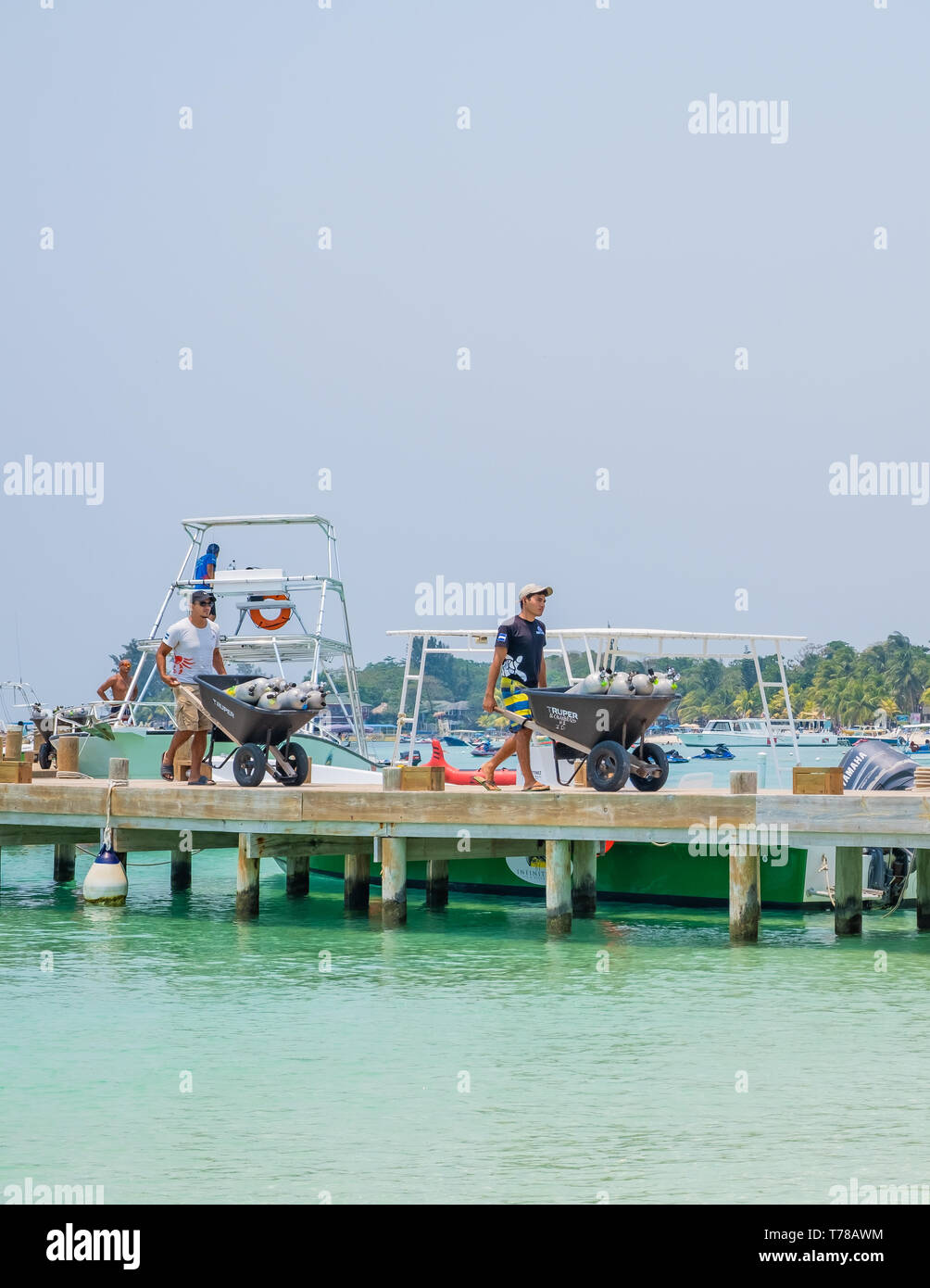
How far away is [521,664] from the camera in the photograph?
1364 cm

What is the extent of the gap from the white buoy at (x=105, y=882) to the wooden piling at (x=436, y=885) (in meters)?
3.13

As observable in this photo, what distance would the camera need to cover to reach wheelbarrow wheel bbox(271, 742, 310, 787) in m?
15.2

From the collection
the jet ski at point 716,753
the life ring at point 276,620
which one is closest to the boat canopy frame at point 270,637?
the life ring at point 276,620

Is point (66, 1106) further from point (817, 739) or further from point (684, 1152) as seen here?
point (817, 739)

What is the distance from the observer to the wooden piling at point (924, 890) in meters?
14.7

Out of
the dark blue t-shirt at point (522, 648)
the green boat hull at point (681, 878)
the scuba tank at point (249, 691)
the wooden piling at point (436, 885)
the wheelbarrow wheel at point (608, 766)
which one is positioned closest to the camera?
the wheelbarrow wheel at point (608, 766)

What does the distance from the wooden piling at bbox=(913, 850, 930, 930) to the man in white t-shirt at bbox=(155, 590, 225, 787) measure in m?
6.72

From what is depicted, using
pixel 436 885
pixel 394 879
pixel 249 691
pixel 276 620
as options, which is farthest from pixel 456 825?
pixel 276 620

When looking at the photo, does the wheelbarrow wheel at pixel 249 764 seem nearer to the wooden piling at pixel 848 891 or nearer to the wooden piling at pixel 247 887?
the wooden piling at pixel 247 887

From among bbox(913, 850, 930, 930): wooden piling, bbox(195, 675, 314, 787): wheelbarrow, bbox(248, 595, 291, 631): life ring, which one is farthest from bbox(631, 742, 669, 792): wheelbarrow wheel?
bbox(248, 595, 291, 631): life ring

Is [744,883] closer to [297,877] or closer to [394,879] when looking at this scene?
[394,879]

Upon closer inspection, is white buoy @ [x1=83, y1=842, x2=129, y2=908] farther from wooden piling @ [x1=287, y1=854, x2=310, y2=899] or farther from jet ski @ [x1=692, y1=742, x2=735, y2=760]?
jet ski @ [x1=692, y1=742, x2=735, y2=760]

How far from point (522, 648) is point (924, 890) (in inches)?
178
